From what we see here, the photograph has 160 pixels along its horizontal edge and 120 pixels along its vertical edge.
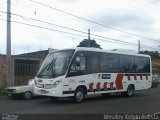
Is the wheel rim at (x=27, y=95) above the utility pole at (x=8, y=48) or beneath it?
beneath

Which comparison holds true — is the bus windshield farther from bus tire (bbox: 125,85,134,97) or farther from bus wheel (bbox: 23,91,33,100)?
bus tire (bbox: 125,85,134,97)

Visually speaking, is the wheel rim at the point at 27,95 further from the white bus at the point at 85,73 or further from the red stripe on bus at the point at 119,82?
the red stripe on bus at the point at 119,82

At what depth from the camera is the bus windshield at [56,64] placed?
1835 centimetres

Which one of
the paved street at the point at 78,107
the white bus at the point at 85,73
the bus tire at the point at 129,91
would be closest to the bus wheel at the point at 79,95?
the white bus at the point at 85,73

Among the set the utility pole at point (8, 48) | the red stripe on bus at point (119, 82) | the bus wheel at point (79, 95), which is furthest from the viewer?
the utility pole at point (8, 48)

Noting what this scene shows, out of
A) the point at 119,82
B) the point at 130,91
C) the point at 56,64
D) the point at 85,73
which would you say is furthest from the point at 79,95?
the point at 130,91

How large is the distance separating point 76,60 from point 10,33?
853cm

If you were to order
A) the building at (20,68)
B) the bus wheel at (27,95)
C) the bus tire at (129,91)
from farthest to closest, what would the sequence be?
1. the building at (20,68)
2. the bus tire at (129,91)
3. the bus wheel at (27,95)

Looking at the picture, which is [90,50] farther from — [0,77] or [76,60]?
[0,77]

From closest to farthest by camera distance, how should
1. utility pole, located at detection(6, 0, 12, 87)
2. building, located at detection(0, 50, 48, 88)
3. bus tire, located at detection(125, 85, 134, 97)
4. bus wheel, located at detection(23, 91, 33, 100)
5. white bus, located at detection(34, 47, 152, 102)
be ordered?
white bus, located at detection(34, 47, 152, 102) → bus wheel, located at detection(23, 91, 33, 100) → bus tire, located at detection(125, 85, 134, 97) → utility pole, located at detection(6, 0, 12, 87) → building, located at detection(0, 50, 48, 88)

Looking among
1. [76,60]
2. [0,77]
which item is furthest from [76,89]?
[0,77]

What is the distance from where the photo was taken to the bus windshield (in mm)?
18350

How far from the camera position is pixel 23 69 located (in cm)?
2995

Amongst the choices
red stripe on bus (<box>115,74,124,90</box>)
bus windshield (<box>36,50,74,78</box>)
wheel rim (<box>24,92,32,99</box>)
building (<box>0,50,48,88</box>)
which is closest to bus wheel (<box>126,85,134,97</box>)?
red stripe on bus (<box>115,74,124,90</box>)
